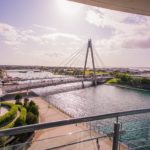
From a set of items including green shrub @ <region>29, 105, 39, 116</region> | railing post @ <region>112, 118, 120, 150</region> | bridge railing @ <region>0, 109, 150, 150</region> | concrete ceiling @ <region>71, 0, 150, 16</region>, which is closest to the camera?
bridge railing @ <region>0, 109, 150, 150</region>

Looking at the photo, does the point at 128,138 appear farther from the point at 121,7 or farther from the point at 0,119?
the point at 0,119

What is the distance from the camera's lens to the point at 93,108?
626 inches

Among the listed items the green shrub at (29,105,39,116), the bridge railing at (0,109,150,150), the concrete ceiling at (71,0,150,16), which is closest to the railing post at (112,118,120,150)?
the bridge railing at (0,109,150,150)

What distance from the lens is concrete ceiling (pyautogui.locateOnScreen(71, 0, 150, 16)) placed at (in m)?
1.46

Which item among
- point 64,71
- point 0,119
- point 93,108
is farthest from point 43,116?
point 64,71

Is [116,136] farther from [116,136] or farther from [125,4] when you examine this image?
[125,4]

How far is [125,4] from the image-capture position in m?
1.53

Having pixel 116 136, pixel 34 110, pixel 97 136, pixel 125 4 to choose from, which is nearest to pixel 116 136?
pixel 116 136

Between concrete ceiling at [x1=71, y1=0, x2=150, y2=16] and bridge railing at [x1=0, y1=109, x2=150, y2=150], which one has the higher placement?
concrete ceiling at [x1=71, y1=0, x2=150, y2=16]

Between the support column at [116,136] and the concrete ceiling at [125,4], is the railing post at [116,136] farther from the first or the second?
the concrete ceiling at [125,4]

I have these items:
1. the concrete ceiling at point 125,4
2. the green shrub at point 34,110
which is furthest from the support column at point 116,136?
the green shrub at point 34,110

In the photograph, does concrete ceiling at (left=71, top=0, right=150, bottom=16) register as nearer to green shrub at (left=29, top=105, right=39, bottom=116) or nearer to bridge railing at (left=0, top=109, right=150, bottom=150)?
bridge railing at (left=0, top=109, right=150, bottom=150)

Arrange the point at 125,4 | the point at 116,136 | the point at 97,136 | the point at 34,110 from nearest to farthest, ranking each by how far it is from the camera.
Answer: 1. the point at 116,136
2. the point at 97,136
3. the point at 125,4
4. the point at 34,110

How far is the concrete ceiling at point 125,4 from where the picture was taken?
4.81 ft
